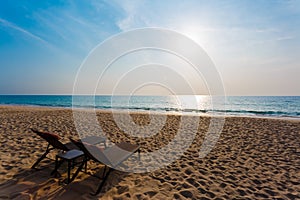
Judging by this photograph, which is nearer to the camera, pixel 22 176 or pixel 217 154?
pixel 22 176

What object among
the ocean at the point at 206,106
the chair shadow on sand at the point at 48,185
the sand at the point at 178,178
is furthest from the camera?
the ocean at the point at 206,106

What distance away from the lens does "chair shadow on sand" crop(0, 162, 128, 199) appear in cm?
264

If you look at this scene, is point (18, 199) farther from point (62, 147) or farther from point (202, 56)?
point (202, 56)

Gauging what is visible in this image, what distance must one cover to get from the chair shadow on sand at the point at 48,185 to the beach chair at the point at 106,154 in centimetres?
18

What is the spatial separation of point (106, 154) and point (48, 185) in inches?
41.6

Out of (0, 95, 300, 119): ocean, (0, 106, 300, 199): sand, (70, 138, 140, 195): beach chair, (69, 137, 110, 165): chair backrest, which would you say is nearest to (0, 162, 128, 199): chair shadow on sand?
(0, 106, 300, 199): sand

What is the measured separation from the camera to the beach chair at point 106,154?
287 centimetres

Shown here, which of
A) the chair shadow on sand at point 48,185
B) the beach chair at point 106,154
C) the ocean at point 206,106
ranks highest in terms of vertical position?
the ocean at point 206,106

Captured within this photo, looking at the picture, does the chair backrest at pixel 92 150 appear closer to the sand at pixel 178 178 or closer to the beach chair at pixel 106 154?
the beach chair at pixel 106 154

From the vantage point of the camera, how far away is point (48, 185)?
2904mm

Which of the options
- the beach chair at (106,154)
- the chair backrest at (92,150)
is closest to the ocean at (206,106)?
the beach chair at (106,154)

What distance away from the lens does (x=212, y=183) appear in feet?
10.6

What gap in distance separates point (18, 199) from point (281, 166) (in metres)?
5.24

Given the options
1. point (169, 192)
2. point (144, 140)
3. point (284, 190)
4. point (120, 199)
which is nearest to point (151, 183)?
point (169, 192)
